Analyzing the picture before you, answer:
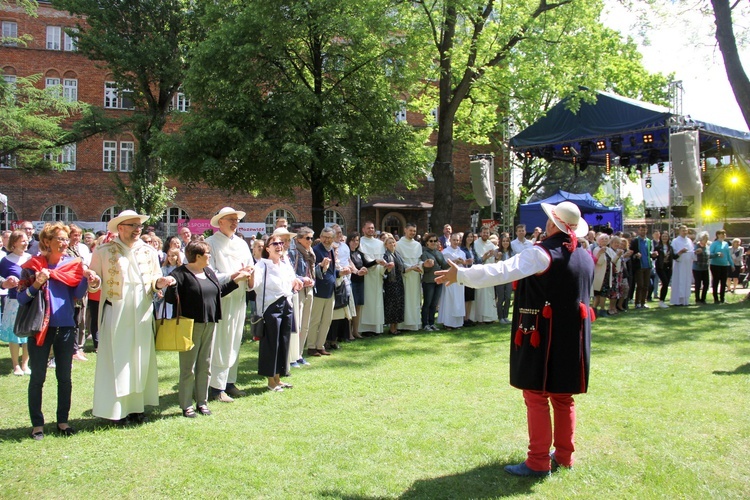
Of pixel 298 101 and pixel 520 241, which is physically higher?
pixel 298 101

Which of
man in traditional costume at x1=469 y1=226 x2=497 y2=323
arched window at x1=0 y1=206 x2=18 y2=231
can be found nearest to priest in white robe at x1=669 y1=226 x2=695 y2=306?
man in traditional costume at x1=469 y1=226 x2=497 y2=323

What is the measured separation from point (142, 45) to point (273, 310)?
75.8ft

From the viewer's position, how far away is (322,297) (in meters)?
9.14

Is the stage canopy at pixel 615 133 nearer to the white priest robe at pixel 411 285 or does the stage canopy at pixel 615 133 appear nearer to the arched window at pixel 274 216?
the white priest robe at pixel 411 285

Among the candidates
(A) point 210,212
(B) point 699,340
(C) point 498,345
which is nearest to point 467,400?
(C) point 498,345

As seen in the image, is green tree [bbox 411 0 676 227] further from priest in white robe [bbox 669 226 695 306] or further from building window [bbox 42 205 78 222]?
building window [bbox 42 205 78 222]

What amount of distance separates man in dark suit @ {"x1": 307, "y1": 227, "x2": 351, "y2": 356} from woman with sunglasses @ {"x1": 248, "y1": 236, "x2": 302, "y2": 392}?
6.62 ft

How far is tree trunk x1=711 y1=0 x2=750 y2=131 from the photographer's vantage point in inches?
472

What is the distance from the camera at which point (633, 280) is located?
14852 mm

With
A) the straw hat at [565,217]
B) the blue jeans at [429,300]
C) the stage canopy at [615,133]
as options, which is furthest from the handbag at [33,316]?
the stage canopy at [615,133]

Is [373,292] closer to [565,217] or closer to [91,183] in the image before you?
[565,217]

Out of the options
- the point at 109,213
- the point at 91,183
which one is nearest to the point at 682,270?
the point at 109,213

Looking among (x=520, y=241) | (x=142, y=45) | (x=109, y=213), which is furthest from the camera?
(x=109, y=213)

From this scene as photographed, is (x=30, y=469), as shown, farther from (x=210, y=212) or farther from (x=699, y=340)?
(x=210, y=212)
